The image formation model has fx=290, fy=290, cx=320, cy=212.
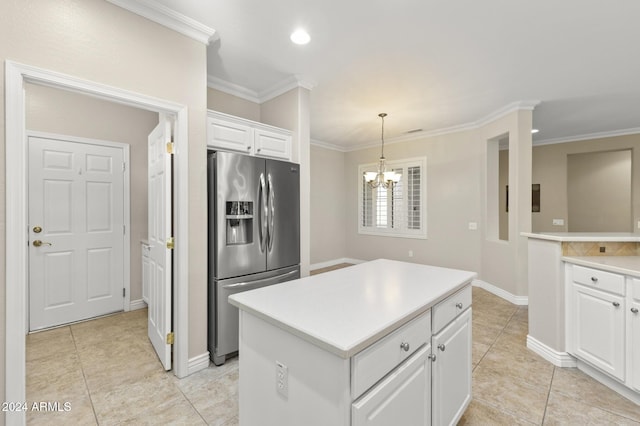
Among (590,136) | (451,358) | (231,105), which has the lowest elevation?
(451,358)

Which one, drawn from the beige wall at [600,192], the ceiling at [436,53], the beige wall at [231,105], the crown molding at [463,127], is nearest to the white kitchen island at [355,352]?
the ceiling at [436,53]

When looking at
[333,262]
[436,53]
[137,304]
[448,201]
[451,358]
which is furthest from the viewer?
[333,262]

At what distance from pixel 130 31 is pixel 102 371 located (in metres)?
2.63

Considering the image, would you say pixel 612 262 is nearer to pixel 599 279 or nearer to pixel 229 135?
pixel 599 279

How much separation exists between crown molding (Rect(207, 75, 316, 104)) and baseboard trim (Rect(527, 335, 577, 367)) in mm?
3479

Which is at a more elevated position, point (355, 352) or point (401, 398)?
point (355, 352)

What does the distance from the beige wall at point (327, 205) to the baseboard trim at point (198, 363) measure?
3.76 metres

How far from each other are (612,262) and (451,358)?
175 centimetres

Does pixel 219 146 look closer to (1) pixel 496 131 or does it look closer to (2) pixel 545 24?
(2) pixel 545 24

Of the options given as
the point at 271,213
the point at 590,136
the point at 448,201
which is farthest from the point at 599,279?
the point at 590,136

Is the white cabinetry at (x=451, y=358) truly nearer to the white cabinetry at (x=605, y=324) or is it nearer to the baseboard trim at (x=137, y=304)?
the white cabinetry at (x=605, y=324)

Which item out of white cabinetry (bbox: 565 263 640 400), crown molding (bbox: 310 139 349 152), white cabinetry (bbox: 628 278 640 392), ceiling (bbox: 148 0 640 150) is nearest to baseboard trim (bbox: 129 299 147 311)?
ceiling (bbox: 148 0 640 150)

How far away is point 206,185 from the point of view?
2.46 m

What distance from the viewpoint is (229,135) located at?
2.75 meters
